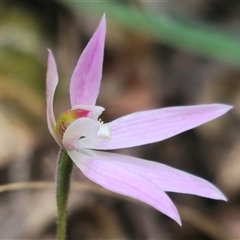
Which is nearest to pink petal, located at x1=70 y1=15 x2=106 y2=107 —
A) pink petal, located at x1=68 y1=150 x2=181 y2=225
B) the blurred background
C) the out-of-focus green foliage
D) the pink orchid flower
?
the pink orchid flower

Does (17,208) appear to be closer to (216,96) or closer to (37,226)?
(37,226)

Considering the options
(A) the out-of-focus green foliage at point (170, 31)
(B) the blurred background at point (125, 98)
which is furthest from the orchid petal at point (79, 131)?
(A) the out-of-focus green foliage at point (170, 31)

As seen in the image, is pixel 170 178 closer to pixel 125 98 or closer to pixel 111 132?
pixel 111 132

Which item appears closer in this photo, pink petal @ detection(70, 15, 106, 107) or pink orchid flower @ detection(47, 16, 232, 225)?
pink orchid flower @ detection(47, 16, 232, 225)

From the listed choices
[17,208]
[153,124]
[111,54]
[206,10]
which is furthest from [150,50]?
[153,124]

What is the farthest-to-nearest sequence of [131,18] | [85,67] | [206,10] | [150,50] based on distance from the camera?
1. [206,10]
2. [150,50]
3. [131,18]
4. [85,67]

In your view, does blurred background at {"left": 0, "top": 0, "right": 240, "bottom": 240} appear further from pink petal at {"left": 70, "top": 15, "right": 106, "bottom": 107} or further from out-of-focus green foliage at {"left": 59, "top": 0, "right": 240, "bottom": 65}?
pink petal at {"left": 70, "top": 15, "right": 106, "bottom": 107}
